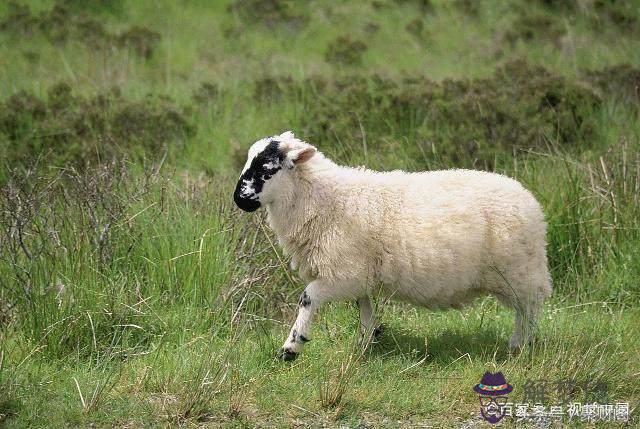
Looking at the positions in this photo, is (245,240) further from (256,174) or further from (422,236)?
(422,236)

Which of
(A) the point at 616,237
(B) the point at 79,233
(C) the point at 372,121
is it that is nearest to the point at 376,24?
(C) the point at 372,121

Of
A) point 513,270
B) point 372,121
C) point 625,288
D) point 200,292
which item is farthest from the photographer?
point 372,121

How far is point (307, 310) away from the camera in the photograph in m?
5.54

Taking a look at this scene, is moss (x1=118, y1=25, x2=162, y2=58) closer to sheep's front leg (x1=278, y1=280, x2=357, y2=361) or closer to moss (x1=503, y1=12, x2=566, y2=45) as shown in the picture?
moss (x1=503, y1=12, x2=566, y2=45)

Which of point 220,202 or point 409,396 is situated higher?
point 220,202

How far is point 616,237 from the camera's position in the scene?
7215mm

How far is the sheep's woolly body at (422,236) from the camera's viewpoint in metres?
5.55

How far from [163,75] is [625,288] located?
787cm

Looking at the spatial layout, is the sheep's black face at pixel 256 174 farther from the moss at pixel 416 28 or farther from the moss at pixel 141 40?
the moss at pixel 416 28

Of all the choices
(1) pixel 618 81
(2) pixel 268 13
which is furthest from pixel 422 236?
(2) pixel 268 13

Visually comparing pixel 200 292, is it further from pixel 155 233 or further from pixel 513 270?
pixel 513 270

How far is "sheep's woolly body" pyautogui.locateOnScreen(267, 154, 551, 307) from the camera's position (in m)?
5.55

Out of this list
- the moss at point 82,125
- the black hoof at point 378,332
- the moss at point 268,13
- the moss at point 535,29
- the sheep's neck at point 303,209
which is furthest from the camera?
the moss at point 268,13

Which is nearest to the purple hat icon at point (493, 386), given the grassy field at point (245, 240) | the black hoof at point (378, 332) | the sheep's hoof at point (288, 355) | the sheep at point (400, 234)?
the grassy field at point (245, 240)
